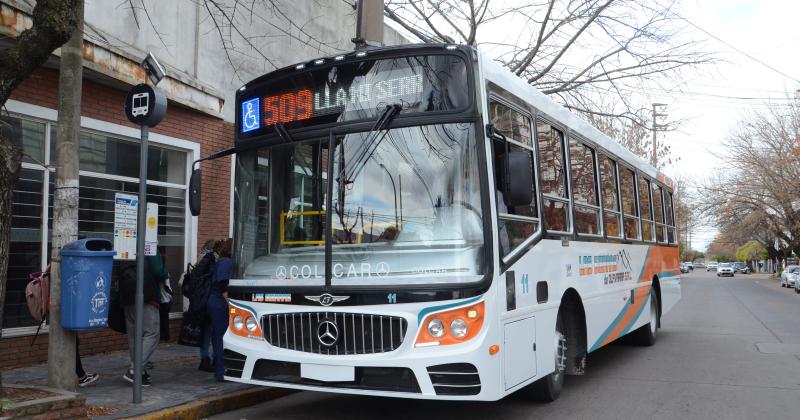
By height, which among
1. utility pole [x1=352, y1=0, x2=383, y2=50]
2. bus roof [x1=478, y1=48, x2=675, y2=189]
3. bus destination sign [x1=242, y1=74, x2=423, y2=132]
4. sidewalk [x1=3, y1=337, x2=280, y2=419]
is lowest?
sidewalk [x1=3, y1=337, x2=280, y2=419]

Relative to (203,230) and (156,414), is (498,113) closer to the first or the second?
(156,414)

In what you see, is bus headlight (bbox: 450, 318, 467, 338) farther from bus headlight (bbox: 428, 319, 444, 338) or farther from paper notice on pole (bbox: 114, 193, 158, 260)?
paper notice on pole (bbox: 114, 193, 158, 260)

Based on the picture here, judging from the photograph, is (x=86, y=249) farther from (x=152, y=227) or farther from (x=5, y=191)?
(x=152, y=227)

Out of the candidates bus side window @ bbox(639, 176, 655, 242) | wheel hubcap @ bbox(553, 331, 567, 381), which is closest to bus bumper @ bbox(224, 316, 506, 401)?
wheel hubcap @ bbox(553, 331, 567, 381)

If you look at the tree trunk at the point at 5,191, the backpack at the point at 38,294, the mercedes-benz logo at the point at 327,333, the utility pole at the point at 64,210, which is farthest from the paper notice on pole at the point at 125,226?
the mercedes-benz logo at the point at 327,333

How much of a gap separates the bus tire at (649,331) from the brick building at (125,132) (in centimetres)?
696

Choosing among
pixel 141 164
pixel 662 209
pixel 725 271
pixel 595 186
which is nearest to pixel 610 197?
pixel 595 186

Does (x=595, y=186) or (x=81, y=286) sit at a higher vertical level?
(x=595, y=186)

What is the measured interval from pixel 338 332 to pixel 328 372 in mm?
312

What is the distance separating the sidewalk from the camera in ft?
19.7

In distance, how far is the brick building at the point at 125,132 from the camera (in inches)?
324

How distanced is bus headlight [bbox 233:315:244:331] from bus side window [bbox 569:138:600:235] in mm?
3659

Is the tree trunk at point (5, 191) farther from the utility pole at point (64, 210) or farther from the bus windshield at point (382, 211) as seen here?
the bus windshield at point (382, 211)

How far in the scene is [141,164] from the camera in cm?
615
